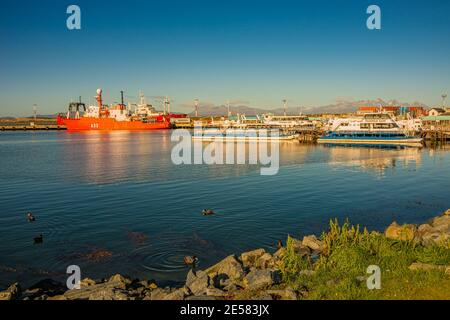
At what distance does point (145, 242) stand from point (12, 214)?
1117 centimetres

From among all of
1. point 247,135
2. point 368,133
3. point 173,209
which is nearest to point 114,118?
point 247,135

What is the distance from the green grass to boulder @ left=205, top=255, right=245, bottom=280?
5.11 ft

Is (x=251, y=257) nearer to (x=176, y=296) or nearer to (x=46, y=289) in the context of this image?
(x=176, y=296)

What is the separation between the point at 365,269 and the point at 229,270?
4434 mm

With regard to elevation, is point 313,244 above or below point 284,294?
below

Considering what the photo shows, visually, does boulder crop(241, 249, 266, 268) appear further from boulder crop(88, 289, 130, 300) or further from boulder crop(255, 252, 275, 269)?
boulder crop(88, 289, 130, 300)

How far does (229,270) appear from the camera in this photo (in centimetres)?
1238

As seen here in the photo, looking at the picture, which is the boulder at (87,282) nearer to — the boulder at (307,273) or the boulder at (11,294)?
the boulder at (11,294)

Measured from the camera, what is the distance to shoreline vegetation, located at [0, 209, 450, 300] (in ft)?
29.8

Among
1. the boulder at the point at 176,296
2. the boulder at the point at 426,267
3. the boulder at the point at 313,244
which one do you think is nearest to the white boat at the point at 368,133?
the boulder at the point at 313,244

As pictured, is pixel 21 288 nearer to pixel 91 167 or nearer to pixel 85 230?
pixel 85 230

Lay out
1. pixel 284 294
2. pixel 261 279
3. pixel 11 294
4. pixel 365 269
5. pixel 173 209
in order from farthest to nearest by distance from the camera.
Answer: pixel 173 209
pixel 11 294
pixel 365 269
pixel 261 279
pixel 284 294

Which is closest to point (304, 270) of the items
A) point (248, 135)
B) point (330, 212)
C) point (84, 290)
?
point (84, 290)

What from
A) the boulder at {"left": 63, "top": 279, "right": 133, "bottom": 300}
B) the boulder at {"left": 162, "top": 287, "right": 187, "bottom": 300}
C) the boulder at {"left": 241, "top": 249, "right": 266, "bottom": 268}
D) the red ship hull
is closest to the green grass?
the boulder at {"left": 241, "top": 249, "right": 266, "bottom": 268}
